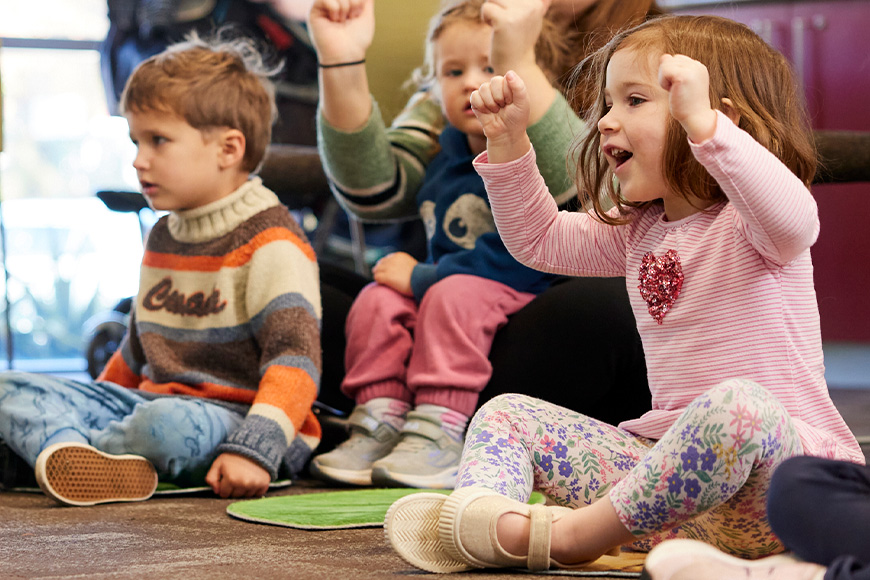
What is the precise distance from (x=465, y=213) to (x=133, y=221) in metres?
2.93

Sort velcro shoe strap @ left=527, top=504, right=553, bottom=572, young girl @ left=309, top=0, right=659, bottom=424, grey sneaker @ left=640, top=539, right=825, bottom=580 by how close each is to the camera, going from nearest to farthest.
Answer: grey sneaker @ left=640, top=539, right=825, bottom=580, velcro shoe strap @ left=527, top=504, right=553, bottom=572, young girl @ left=309, top=0, right=659, bottom=424

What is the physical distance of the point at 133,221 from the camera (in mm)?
3918

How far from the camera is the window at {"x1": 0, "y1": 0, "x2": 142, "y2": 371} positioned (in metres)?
3.83

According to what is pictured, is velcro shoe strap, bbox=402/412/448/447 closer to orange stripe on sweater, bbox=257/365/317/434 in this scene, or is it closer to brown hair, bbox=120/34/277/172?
orange stripe on sweater, bbox=257/365/317/434

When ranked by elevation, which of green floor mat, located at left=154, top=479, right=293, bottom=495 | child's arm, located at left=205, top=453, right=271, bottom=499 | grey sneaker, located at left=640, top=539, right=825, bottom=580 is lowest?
green floor mat, located at left=154, top=479, right=293, bottom=495

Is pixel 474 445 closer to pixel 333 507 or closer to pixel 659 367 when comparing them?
pixel 659 367

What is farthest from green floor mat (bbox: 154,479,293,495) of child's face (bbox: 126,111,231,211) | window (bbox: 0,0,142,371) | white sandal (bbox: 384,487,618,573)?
window (bbox: 0,0,142,371)

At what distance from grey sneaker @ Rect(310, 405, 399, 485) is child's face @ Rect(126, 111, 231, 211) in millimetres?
397

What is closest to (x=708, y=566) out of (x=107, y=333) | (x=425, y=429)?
(x=425, y=429)

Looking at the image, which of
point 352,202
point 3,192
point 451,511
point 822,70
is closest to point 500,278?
point 352,202

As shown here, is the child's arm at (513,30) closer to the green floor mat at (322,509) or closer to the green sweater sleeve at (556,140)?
the green sweater sleeve at (556,140)

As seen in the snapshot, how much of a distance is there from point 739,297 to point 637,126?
0.54 ft

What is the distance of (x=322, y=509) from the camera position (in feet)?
3.22

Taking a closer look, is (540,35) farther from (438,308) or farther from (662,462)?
(662,462)
